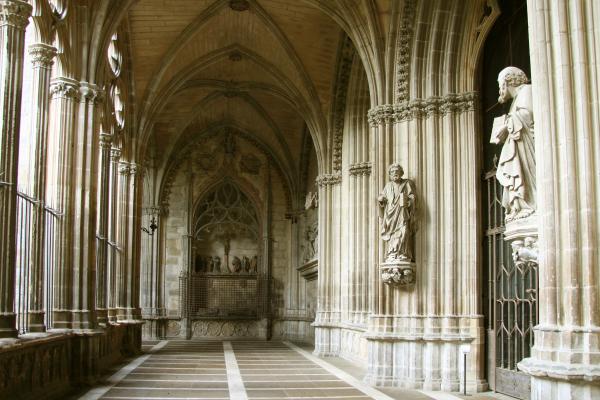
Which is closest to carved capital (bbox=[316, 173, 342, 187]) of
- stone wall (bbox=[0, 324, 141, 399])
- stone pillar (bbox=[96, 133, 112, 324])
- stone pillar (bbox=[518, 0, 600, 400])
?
stone pillar (bbox=[96, 133, 112, 324])

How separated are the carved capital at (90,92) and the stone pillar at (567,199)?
32.4 ft

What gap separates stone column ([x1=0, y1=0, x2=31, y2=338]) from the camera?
10.7m

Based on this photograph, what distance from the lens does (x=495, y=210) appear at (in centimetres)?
1416

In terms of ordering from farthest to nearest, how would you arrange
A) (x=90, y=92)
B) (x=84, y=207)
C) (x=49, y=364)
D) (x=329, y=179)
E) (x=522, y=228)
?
(x=329, y=179), (x=90, y=92), (x=84, y=207), (x=49, y=364), (x=522, y=228)

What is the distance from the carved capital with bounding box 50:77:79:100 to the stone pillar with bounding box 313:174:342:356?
1078 centimetres

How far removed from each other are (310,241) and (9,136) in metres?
20.1

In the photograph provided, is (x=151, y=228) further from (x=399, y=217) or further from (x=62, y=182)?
(x=399, y=217)

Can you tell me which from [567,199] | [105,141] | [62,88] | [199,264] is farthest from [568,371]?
[199,264]

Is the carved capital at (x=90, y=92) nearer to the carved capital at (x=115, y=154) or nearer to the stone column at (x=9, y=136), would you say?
the stone column at (x=9, y=136)

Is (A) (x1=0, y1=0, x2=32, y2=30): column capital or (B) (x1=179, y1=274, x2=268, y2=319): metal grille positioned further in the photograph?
Result: (B) (x1=179, y1=274, x2=268, y2=319): metal grille

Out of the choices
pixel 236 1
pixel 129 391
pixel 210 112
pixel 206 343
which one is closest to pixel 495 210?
pixel 129 391

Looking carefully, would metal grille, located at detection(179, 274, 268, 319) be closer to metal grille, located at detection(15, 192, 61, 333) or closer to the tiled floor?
the tiled floor

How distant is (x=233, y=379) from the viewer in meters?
15.9

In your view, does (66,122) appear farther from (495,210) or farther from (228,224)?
(228,224)
